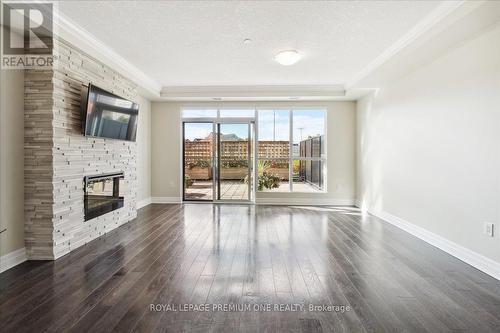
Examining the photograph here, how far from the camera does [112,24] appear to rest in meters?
3.02

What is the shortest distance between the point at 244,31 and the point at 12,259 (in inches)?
147

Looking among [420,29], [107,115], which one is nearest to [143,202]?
[107,115]

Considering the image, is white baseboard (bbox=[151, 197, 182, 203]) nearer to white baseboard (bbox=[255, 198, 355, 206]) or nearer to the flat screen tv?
white baseboard (bbox=[255, 198, 355, 206])

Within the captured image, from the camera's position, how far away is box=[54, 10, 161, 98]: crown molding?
2895 millimetres

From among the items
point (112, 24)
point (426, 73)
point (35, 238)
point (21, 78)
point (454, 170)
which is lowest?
point (35, 238)

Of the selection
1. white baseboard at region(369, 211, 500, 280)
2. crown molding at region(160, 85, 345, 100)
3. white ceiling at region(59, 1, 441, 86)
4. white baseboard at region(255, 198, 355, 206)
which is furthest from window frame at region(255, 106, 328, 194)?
white baseboard at region(369, 211, 500, 280)

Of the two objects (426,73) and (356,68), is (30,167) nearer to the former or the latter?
(356,68)

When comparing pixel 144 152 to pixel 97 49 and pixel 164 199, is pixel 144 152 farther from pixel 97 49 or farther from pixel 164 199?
pixel 97 49

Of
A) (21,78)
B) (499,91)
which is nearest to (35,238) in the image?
(21,78)

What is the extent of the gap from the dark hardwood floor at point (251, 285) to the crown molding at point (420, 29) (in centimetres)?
267

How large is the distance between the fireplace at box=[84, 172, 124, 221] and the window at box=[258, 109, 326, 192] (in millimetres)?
3324

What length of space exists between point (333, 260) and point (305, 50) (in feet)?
9.70

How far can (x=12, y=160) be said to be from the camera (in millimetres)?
2766

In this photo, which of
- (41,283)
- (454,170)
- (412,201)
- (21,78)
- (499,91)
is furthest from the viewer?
(412,201)
